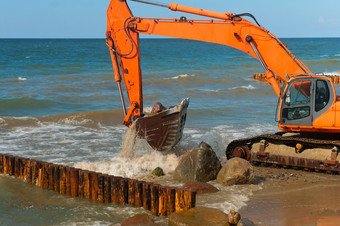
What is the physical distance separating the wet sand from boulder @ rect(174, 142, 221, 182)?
1232mm

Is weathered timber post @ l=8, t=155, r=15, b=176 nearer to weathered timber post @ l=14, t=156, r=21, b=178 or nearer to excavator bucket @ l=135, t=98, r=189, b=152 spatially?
weathered timber post @ l=14, t=156, r=21, b=178

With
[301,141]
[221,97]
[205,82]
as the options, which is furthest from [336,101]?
[205,82]

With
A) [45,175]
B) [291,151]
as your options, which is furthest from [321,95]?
[45,175]

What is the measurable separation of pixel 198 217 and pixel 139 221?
47.2 inches

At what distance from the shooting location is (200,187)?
11844 mm

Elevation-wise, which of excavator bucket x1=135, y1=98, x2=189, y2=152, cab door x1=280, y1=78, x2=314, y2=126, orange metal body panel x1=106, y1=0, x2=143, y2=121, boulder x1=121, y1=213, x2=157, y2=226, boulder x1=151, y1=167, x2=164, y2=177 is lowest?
boulder x1=121, y1=213, x2=157, y2=226

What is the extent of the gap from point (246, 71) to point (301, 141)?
1640 inches

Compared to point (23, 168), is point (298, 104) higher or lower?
higher

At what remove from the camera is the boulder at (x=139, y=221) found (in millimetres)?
9719

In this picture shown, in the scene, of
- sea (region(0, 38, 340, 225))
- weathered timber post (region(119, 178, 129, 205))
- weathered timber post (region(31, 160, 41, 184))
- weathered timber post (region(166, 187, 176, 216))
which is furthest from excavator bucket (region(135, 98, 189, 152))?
weathered timber post (region(166, 187, 176, 216))

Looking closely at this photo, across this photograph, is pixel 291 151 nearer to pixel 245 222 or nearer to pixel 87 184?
pixel 245 222

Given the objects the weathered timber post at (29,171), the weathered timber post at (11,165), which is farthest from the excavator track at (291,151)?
the weathered timber post at (11,165)

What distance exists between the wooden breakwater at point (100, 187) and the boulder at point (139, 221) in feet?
2.07

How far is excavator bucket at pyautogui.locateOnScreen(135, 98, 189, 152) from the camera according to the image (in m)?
14.4
